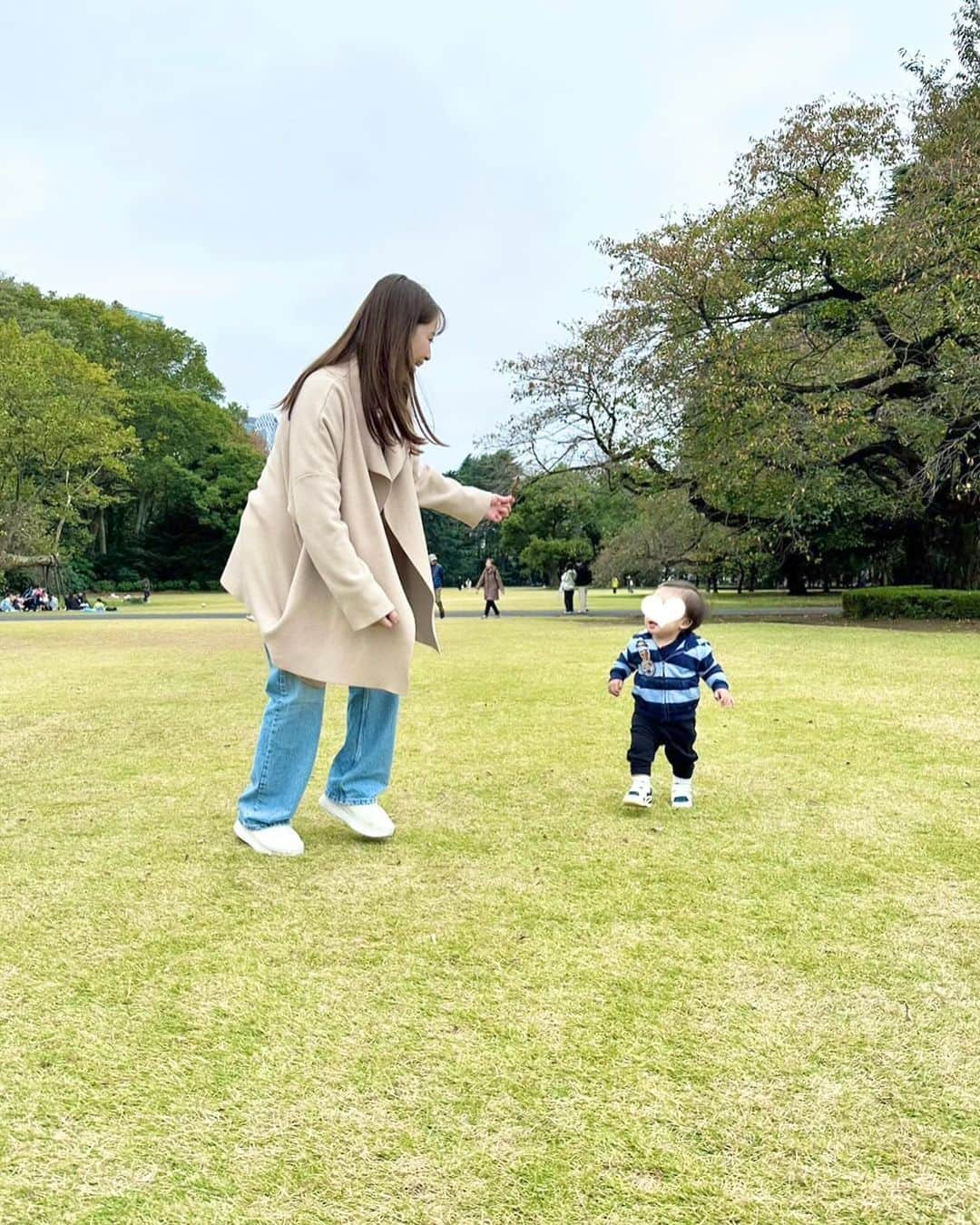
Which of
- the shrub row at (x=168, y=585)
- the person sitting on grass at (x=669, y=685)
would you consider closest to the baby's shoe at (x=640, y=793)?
the person sitting on grass at (x=669, y=685)

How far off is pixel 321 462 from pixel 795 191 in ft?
54.3

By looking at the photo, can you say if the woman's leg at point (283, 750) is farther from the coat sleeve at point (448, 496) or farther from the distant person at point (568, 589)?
the distant person at point (568, 589)

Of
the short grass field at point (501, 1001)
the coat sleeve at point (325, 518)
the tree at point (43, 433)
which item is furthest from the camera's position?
the tree at point (43, 433)

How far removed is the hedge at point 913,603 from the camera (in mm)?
16891

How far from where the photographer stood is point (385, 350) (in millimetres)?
3381

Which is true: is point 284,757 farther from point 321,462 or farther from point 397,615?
point 321,462

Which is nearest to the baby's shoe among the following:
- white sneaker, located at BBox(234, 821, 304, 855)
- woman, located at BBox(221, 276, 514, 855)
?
woman, located at BBox(221, 276, 514, 855)

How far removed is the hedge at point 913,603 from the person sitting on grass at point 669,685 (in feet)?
48.1

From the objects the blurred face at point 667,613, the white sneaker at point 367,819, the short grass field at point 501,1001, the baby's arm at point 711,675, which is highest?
the blurred face at point 667,613

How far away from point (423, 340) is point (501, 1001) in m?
2.27

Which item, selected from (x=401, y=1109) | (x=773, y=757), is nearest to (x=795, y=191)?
(x=773, y=757)

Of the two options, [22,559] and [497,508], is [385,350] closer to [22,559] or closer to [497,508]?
[497,508]

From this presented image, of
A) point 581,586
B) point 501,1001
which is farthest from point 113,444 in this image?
point 501,1001

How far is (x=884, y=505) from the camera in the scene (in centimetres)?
2239
